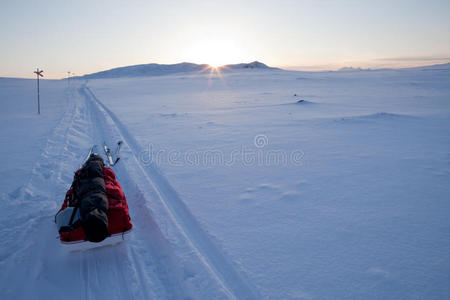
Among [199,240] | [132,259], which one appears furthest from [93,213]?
[199,240]

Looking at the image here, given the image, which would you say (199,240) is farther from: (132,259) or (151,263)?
(132,259)

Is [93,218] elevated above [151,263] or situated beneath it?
elevated above

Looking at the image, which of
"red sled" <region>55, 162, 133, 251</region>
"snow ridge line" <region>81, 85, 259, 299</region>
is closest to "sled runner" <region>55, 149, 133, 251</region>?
"red sled" <region>55, 162, 133, 251</region>

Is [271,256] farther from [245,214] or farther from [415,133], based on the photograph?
[415,133]

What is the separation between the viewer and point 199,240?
3188mm

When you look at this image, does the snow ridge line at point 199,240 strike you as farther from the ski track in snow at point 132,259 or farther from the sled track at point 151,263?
the sled track at point 151,263

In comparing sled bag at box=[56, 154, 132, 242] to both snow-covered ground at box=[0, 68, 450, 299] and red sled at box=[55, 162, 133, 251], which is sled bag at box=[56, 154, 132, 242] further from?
snow-covered ground at box=[0, 68, 450, 299]

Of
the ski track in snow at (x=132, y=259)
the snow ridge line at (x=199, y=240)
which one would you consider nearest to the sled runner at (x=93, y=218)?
the ski track in snow at (x=132, y=259)

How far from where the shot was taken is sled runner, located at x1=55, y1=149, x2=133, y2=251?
8.05ft

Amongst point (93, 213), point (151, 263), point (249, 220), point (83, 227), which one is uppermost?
point (93, 213)

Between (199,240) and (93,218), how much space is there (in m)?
1.31

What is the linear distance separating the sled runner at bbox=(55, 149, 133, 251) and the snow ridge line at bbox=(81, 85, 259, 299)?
2.86ft

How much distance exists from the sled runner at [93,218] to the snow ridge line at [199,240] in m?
0.87

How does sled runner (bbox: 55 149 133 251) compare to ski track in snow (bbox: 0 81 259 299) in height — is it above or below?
above
